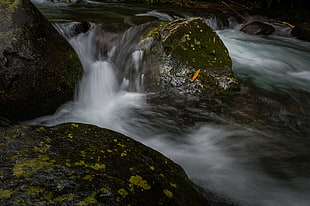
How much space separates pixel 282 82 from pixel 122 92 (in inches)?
137

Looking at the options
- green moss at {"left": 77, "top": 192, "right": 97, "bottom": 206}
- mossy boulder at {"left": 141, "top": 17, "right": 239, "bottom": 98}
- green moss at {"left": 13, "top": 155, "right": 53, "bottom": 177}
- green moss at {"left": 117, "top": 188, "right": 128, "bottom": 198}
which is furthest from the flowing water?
green moss at {"left": 13, "top": 155, "right": 53, "bottom": 177}

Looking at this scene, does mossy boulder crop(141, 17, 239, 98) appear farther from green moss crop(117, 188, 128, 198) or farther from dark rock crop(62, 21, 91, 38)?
green moss crop(117, 188, 128, 198)

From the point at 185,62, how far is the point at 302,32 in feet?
20.8

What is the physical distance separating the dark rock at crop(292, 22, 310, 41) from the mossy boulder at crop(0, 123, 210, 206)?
8368 millimetres

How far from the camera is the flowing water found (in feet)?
8.24

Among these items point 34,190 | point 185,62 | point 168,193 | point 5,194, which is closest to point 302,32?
point 185,62

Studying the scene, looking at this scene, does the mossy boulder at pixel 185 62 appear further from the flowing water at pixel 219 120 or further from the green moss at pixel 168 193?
the green moss at pixel 168 193

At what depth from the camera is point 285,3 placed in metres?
12.1

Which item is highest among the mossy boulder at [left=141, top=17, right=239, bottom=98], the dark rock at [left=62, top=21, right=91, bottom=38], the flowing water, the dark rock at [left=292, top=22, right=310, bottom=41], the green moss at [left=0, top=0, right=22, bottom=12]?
the dark rock at [left=292, top=22, right=310, bottom=41]

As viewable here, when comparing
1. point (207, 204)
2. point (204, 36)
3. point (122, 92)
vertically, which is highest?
point (204, 36)

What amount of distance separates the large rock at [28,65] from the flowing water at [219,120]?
280 millimetres

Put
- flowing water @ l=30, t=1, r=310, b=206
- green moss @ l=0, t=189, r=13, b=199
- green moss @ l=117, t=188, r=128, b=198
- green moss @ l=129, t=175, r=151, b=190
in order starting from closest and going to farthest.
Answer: green moss @ l=0, t=189, r=13, b=199 < green moss @ l=117, t=188, r=128, b=198 < green moss @ l=129, t=175, r=151, b=190 < flowing water @ l=30, t=1, r=310, b=206

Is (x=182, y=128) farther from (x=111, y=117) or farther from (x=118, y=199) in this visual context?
(x=118, y=199)

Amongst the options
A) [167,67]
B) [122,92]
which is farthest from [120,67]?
[167,67]
